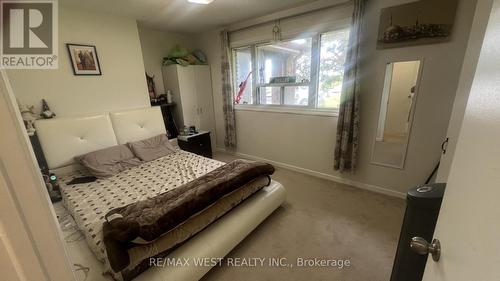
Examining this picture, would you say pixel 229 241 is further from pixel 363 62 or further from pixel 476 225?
pixel 363 62

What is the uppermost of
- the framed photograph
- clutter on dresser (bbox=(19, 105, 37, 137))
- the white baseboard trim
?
the framed photograph

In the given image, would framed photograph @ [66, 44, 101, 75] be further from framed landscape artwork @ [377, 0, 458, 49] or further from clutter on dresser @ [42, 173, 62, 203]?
framed landscape artwork @ [377, 0, 458, 49]

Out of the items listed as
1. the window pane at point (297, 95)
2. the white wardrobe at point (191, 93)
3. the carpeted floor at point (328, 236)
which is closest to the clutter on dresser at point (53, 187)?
the carpeted floor at point (328, 236)

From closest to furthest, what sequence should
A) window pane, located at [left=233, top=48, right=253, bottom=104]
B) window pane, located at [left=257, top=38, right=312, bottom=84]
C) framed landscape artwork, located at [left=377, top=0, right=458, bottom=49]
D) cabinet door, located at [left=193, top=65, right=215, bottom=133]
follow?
framed landscape artwork, located at [left=377, top=0, right=458, bottom=49], window pane, located at [left=257, top=38, right=312, bottom=84], window pane, located at [left=233, top=48, right=253, bottom=104], cabinet door, located at [left=193, top=65, right=215, bottom=133]

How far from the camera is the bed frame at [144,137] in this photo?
147cm

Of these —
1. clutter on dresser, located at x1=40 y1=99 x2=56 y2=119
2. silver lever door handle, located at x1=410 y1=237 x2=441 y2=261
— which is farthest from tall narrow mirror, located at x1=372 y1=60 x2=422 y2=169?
clutter on dresser, located at x1=40 y1=99 x2=56 y2=119

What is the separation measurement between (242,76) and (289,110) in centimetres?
121

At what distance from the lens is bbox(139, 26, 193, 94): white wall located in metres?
3.50

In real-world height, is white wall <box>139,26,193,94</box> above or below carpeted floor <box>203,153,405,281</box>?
above

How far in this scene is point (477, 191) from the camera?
0.48m

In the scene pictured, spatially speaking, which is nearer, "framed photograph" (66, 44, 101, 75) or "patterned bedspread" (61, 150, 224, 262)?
"patterned bedspread" (61, 150, 224, 262)

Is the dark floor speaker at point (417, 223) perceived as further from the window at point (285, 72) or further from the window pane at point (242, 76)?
the window pane at point (242, 76)

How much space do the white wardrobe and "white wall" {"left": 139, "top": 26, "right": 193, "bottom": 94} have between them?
4.8 inches

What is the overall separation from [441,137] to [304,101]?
66.1 inches
